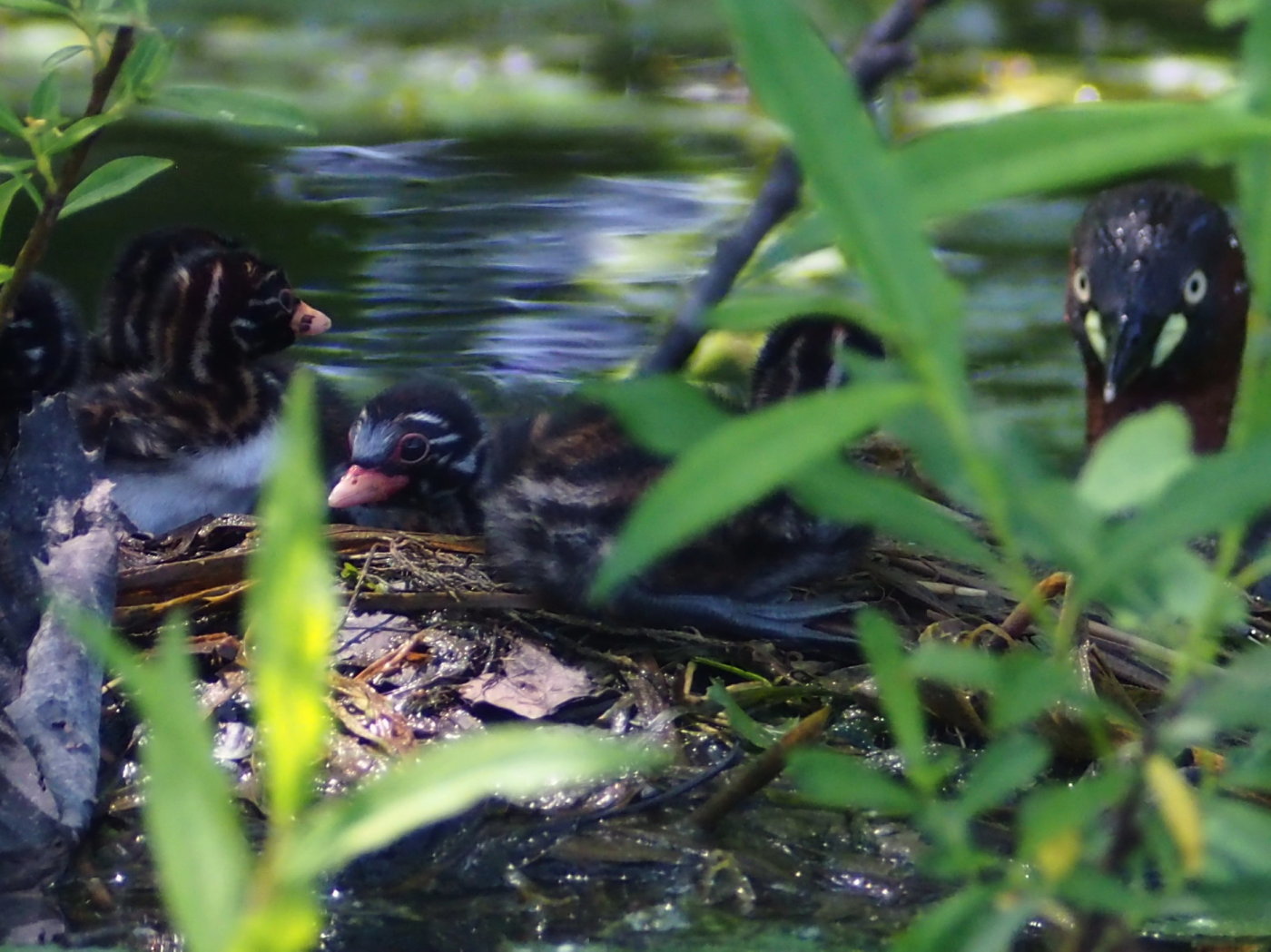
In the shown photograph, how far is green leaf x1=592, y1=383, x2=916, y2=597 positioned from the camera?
0.88 metres

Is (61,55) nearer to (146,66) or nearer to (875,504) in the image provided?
(146,66)

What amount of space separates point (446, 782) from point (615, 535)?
2.39m

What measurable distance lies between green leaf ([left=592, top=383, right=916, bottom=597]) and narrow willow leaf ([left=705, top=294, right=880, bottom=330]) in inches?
1.6

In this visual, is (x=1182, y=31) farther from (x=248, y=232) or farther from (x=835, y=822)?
(x=835, y=822)

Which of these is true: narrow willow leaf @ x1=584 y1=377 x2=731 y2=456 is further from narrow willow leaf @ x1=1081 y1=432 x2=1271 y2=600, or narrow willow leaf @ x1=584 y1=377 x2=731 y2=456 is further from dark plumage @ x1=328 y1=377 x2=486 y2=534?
dark plumage @ x1=328 y1=377 x2=486 y2=534

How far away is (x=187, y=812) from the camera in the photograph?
2.91 ft

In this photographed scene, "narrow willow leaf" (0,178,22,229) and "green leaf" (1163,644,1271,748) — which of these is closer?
"green leaf" (1163,644,1271,748)

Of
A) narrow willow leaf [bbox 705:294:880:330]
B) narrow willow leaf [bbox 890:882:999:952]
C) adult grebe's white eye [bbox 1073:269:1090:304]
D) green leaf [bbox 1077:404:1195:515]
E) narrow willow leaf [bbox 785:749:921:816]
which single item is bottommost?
adult grebe's white eye [bbox 1073:269:1090:304]

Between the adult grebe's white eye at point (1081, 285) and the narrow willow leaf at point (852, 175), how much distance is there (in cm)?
306

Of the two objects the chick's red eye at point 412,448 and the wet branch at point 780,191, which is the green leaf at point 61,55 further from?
the chick's red eye at point 412,448

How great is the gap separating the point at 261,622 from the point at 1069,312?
3574mm

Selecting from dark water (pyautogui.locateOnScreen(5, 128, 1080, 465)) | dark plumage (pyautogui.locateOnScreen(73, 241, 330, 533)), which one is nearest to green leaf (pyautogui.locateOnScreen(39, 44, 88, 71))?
dark plumage (pyautogui.locateOnScreen(73, 241, 330, 533))

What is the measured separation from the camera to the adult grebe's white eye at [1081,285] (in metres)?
3.87

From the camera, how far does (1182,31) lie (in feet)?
28.6
